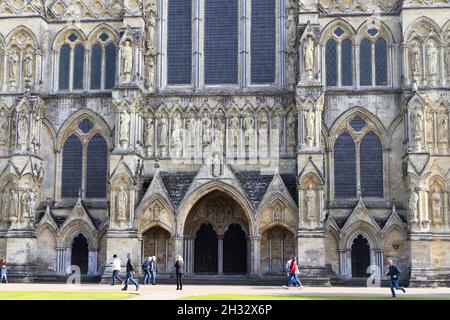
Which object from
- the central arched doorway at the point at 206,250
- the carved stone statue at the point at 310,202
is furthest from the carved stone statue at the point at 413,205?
the central arched doorway at the point at 206,250

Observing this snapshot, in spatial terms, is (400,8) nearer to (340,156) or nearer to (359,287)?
(340,156)

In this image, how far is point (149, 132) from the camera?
40000 millimetres

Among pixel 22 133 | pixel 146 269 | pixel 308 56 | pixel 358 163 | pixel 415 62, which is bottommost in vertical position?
pixel 146 269

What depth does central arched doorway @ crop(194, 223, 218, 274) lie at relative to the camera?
39.2 meters

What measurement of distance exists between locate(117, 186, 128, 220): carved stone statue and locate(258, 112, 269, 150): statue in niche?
26.6 feet

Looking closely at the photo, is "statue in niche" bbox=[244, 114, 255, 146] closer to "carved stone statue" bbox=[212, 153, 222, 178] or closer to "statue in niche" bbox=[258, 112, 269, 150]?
"statue in niche" bbox=[258, 112, 269, 150]

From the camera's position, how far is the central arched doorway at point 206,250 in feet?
129

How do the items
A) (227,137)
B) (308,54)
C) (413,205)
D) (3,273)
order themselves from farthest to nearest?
(227,137) → (308,54) → (3,273) → (413,205)

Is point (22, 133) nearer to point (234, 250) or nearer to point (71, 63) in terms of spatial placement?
point (71, 63)

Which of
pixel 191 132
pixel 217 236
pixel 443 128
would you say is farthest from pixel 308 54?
pixel 217 236

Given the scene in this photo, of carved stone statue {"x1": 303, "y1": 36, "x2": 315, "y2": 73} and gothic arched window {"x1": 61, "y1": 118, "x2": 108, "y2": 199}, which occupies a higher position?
carved stone statue {"x1": 303, "y1": 36, "x2": 315, "y2": 73}

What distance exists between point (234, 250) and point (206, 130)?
7.01 metres

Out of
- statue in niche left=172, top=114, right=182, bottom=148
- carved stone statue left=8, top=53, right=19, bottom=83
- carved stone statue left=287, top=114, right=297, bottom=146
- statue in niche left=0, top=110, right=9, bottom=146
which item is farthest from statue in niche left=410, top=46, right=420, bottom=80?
statue in niche left=0, top=110, right=9, bottom=146
